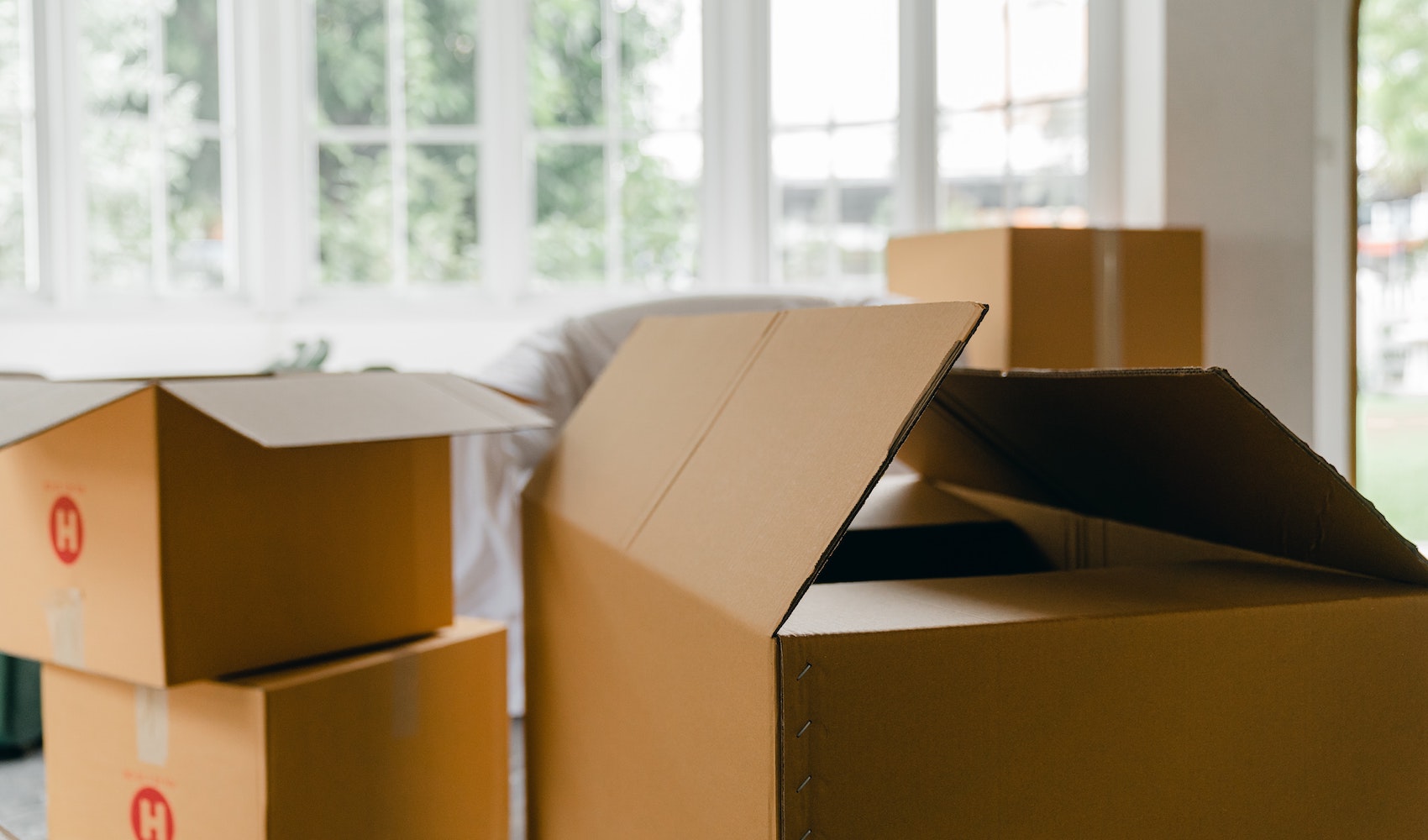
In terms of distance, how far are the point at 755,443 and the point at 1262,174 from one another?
2653mm

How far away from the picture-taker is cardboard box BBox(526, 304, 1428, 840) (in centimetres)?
54

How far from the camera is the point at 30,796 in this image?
1591 mm

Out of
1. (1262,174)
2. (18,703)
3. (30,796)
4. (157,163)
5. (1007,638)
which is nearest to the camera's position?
(1007,638)

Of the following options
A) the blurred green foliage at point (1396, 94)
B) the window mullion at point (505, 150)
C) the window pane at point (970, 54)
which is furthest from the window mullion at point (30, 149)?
the blurred green foliage at point (1396, 94)

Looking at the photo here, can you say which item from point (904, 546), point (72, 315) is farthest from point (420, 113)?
point (904, 546)

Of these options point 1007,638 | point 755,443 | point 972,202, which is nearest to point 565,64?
point 972,202

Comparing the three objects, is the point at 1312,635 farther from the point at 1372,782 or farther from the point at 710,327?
the point at 710,327

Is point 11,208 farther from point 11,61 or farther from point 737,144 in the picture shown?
point 737,144

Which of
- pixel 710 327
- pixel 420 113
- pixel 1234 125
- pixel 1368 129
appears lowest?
pixel 710 327

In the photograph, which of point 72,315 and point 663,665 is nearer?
point 663,665

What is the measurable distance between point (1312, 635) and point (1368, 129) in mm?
8872

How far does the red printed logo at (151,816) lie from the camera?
1.00 meters

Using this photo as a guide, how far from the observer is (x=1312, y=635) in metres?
0.59

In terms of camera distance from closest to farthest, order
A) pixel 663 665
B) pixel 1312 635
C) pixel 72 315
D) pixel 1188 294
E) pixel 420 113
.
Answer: pixel 1312 635 → pixel 663 665 → pixel 1188 294 → pixel 72 315 → pixel 420 113
